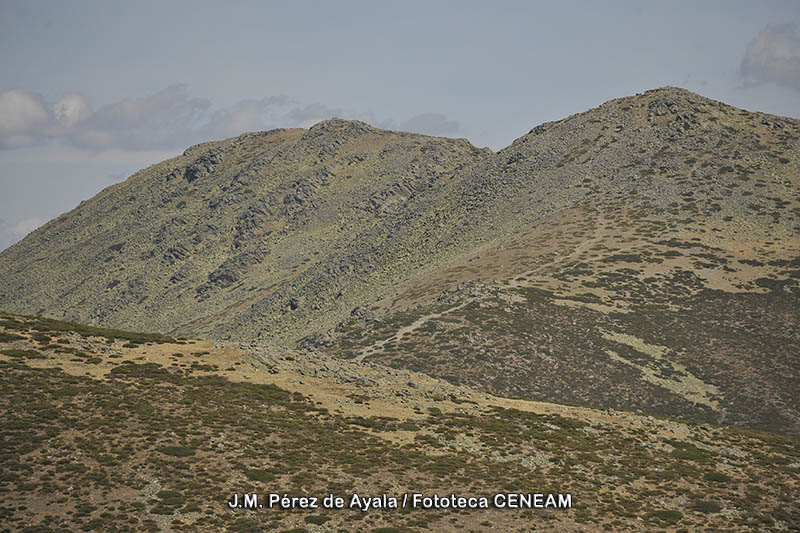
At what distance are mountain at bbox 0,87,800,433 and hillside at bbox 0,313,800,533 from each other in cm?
2839

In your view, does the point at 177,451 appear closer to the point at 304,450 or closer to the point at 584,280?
the point at 304,450

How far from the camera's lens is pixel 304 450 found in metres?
47.8

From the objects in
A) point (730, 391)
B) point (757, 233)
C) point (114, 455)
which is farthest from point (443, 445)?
point (757, 233)

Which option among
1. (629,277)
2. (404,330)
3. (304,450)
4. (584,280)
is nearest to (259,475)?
(304,450)

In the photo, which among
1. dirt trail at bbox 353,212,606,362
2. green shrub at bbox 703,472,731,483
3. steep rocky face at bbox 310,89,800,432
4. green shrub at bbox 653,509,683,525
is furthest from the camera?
dirt trail at bbox 353,212,606,362

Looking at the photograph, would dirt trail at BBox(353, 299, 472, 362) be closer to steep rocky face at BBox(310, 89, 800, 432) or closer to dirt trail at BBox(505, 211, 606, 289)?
steep rocky face at BBox(310, 89, 800, 432)

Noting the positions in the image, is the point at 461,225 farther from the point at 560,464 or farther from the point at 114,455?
the point at 114,455

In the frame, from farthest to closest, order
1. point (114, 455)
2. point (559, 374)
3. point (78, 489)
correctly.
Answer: point (559, 374) < point (114, 455) < point (78, 489)

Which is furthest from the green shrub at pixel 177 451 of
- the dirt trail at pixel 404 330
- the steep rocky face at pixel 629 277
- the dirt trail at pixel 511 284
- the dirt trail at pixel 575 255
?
the dirt trail at pixel 575 255

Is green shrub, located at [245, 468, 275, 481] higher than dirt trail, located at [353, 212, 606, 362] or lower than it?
lower

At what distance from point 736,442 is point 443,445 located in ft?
88.6

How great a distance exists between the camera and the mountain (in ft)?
302

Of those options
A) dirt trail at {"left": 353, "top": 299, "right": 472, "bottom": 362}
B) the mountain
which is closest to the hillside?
the mountain

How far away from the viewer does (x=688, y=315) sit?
352 ft
